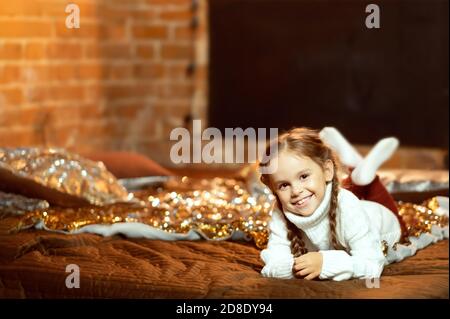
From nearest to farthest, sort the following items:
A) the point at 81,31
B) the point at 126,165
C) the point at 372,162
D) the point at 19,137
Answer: the point at 372,162 < the point at 126,165 < the point at 19,137 < the point at 81,31

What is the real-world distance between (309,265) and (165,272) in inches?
12.2

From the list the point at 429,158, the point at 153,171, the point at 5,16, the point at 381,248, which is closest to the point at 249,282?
the point at 381,248

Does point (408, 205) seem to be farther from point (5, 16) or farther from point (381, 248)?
point (5, 16)

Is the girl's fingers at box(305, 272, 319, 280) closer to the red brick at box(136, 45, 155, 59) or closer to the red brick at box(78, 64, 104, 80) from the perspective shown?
the red brick at box(78, 64, 104, 80)

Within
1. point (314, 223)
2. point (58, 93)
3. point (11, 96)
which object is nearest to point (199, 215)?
point (314, 223)

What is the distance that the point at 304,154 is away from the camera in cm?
181

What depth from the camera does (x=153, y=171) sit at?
294 cm

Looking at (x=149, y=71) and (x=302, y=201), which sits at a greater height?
(x=149, y=71)

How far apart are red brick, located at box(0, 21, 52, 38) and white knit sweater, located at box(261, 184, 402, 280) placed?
1.90 meters

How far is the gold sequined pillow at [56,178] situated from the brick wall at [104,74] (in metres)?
1.06

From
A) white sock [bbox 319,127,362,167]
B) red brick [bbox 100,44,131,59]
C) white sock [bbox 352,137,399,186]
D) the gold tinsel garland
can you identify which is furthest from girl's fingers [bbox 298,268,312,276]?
red brick [bbox 100,44,131,59]

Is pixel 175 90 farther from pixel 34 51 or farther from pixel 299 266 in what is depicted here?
pixel 299 266

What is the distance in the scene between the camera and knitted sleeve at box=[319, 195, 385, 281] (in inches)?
69.4

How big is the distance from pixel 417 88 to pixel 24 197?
2117 mm
